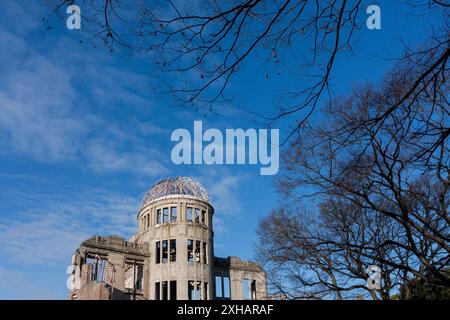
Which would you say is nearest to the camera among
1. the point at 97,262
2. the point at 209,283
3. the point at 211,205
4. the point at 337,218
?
the point at 337,218

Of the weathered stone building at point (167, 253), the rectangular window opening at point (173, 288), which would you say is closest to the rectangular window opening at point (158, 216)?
the weathered stone building at point (167, 253)

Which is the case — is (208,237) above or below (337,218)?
above

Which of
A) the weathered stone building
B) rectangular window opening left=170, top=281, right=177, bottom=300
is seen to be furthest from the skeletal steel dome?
rectangular window opening left=170, top=281, right=177, bottom=300

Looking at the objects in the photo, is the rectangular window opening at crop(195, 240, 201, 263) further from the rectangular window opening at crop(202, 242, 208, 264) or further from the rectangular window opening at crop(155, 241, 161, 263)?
the rectangular window opening at crop(155, 241, 161, 263)

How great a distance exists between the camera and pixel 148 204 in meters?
42.3

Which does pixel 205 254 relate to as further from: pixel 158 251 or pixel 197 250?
pixel 158 251

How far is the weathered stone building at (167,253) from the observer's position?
125 feet

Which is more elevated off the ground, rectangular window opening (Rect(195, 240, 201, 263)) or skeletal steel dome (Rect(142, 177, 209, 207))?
skeletal steel dome (Rect(142, 177, 209, 207))

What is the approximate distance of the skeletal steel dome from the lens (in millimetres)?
42250

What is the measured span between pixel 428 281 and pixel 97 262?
2897 centimetres

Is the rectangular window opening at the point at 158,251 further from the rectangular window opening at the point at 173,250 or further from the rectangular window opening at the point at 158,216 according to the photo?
the rectangular window opening at the point at 158,216

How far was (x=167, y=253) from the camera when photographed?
4047 cm

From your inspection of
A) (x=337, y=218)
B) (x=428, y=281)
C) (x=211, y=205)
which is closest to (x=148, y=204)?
(x=211, y=205)
